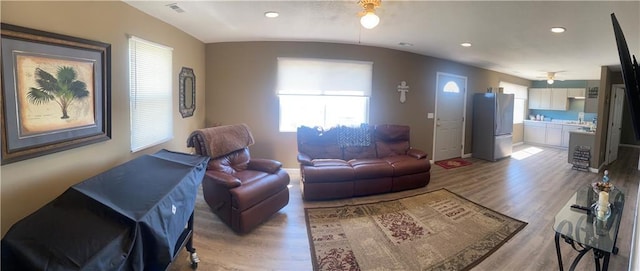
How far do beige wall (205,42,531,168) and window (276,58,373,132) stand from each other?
0.12 meters

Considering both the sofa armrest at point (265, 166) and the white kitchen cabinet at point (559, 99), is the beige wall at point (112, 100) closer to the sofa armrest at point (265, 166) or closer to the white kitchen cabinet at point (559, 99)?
the sofa armrest at point (265, 166)

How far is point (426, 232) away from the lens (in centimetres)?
299

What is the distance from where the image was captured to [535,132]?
9.03m

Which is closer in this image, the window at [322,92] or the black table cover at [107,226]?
the black table cover at [107,226]

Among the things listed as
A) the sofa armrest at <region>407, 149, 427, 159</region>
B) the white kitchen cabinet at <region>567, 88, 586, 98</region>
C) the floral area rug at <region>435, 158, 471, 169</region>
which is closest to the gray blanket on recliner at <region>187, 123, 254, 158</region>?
the sofa armrest at <region>407, 149, 427, 159</region>

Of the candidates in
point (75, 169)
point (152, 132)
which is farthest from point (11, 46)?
point (152, 132)

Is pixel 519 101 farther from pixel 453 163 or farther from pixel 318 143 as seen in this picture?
pixel 318 143

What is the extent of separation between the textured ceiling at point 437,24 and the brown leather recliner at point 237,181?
134cm

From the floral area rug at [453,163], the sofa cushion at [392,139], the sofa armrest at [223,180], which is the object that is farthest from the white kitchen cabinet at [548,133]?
the sofa armrest at [223,180]

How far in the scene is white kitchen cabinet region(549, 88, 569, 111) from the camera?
874cm

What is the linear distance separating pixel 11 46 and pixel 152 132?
1.65m

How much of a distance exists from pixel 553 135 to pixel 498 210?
22.7 feet

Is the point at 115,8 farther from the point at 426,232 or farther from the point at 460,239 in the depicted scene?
the point at 460,239

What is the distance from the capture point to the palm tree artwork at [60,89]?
186 centimetres
